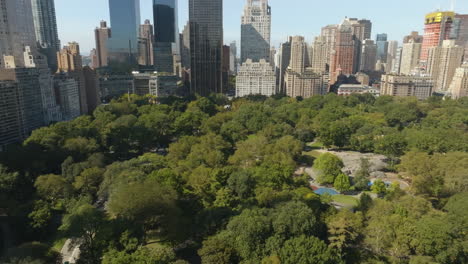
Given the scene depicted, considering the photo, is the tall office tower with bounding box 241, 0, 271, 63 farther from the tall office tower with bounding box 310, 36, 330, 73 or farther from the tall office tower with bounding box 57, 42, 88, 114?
the tall office tower with bounding box 57, 42, 88, 114

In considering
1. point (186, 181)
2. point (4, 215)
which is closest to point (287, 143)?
point (186, 181)

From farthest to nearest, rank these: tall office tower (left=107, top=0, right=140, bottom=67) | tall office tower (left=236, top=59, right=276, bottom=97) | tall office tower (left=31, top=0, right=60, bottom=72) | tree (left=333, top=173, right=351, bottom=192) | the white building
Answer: tall office tower (left=107, top=0, right=140, bottom=67), tall office tower (left=31, top=0, right=60, bottom=72), the white building, tall office tower (left=236, top=59, right=276, bottom=97), tree (left=333, top=173, right=351, bottom=192)

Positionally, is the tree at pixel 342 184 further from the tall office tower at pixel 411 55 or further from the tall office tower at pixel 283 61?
the tall office tower at pixel 411 55

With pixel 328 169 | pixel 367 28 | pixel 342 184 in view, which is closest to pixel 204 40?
pixel 328 169

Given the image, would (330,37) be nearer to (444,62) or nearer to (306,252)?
(444,62)

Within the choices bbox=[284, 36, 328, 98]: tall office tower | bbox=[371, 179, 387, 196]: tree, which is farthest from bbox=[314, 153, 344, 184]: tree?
bbox=[284, 36, 328, 98]: tall office tower

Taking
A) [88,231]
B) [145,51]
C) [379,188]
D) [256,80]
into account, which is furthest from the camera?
[145,51]

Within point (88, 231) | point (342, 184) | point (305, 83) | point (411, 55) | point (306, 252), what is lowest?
point (342, 184)
